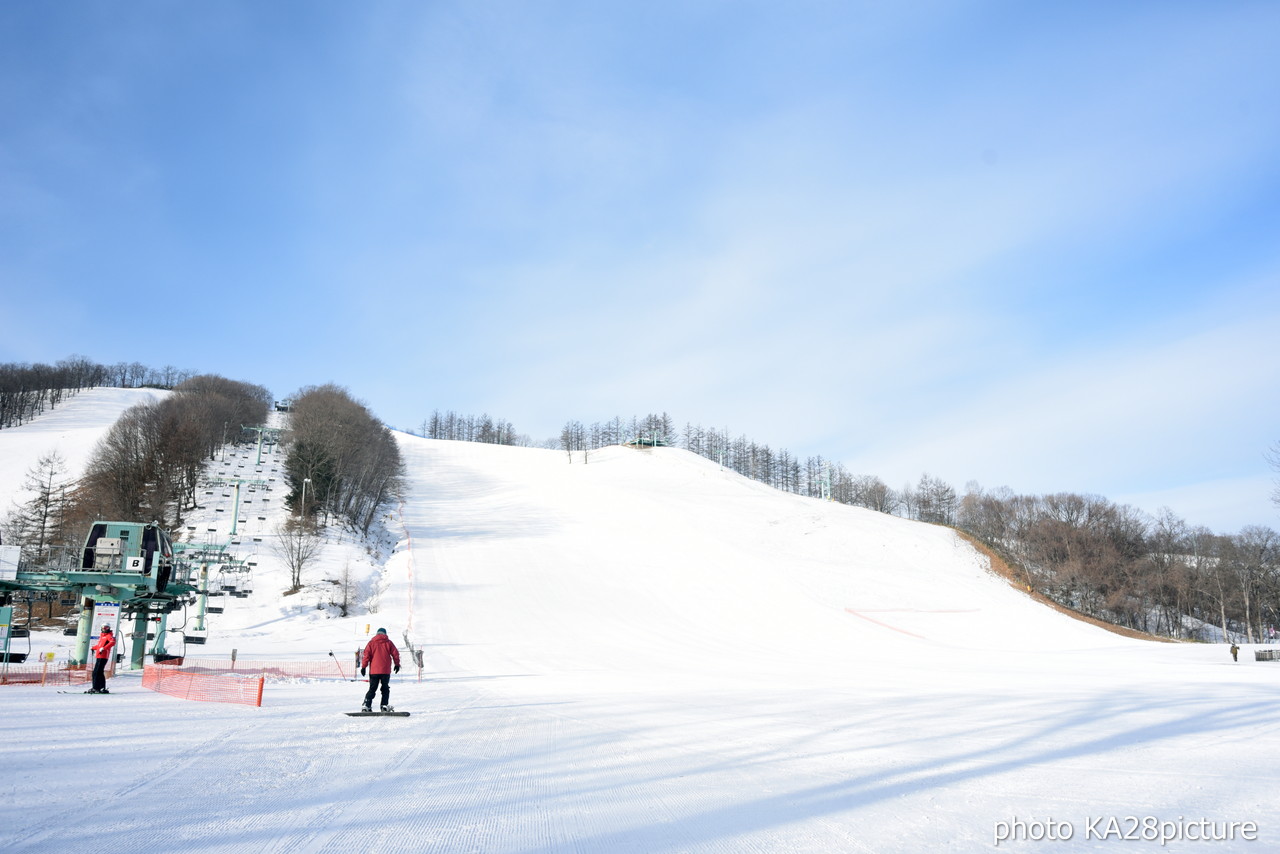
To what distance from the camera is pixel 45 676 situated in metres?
18.5

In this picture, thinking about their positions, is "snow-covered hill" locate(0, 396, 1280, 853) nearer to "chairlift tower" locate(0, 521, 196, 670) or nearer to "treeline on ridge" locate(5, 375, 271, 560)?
"chairlift tower" locate(0, 521, 196, 670)

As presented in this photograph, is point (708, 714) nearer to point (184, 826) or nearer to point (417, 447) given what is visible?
point (184, 826)

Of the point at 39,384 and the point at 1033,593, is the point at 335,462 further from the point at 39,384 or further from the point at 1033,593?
the point at 39,384

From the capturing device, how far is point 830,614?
41.6 m

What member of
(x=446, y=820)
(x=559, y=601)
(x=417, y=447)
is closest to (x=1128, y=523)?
(x=559, y=601)

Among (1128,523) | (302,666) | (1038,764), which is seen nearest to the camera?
(1038,764)

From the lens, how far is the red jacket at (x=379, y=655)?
1337 centimetres

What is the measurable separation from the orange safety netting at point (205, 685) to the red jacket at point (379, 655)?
2489 millimetres

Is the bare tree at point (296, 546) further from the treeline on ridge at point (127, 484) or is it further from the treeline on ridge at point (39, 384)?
the treeline on ridge at point (39, 384)

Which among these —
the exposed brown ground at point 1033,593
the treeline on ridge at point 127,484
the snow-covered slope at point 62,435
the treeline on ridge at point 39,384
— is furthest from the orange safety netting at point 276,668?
the treeline on ridge at point 39,384

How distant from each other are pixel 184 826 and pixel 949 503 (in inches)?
5231

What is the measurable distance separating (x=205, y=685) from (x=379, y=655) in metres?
7.11

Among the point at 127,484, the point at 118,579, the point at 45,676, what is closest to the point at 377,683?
the point at 45,676

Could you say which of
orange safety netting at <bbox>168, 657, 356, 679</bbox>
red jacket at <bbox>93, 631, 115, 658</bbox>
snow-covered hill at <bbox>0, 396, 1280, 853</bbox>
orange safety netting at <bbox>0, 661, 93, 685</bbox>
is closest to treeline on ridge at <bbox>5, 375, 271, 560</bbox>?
snow-covered hill at <bbox>0, 396, 1280, 853</bbox>
